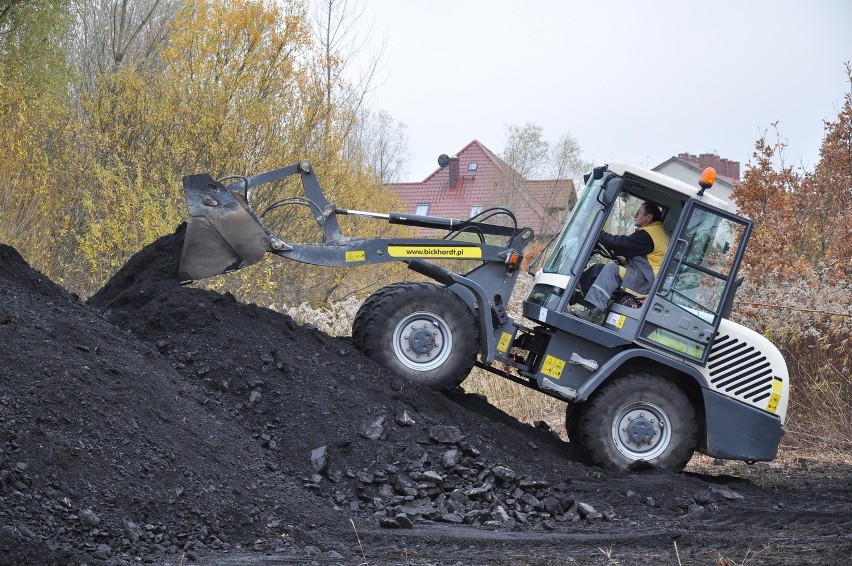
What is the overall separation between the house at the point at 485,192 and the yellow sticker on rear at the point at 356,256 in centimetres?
2791

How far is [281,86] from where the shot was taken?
1566 cm

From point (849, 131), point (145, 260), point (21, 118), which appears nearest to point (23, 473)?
point (145, 260)

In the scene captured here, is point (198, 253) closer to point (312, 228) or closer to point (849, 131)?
point (312, 228)

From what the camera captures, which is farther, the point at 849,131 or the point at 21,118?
the point at 849,131

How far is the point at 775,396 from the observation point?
8734 mm

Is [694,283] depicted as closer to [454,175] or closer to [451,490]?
[451,490]

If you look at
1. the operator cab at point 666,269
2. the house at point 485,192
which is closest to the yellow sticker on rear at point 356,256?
the operator cab at point 666,269

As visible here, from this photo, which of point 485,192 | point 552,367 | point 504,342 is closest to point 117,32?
point 504,342

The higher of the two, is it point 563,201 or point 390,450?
point 563,201

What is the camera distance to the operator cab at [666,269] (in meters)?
8.41

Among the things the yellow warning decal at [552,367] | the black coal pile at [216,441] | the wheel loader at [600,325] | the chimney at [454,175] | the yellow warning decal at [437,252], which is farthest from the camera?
the chimney at [454,175]

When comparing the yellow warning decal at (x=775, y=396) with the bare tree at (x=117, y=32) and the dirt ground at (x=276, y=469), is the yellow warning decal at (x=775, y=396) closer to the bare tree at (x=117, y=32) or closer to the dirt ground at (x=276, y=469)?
the dirt ground at (x=276, y=469)

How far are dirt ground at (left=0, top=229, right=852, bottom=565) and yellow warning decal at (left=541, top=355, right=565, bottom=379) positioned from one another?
592 millimetres

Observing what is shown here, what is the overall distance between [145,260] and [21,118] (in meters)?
4.92
